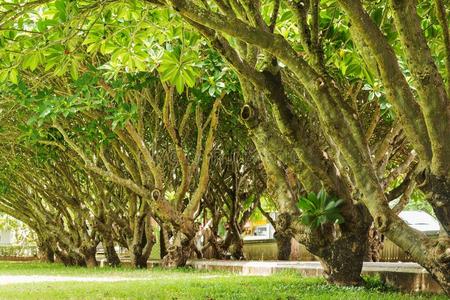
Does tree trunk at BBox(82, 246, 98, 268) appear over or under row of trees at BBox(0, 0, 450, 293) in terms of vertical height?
under

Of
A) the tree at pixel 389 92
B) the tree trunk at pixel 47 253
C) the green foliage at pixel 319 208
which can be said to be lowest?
the tree trunk at pixel 47 253

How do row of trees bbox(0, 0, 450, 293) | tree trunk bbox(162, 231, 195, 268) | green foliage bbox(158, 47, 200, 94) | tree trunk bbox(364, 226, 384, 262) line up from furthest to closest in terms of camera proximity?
tree trunk bbox(162, 231, 195, 268), tree trunk bbox(364, 226, 384, 262), green foliage bbox(158, 47, 200, 94), row of trees bbox(0, 0, 450, 293)

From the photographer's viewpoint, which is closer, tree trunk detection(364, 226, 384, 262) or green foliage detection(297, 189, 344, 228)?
green foliage detection(297, 189, 344, 228)

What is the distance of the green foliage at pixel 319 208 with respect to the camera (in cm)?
712

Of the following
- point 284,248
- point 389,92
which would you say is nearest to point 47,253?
point 284,248

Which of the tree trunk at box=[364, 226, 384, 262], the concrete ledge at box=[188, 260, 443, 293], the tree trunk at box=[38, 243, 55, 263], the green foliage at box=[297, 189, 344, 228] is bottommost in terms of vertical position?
→ the tree trunk at box=[38, 243, 55, 263]

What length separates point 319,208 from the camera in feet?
23.4

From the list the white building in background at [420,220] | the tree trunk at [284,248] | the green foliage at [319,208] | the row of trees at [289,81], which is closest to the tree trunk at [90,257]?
the row of trees at [289,81]

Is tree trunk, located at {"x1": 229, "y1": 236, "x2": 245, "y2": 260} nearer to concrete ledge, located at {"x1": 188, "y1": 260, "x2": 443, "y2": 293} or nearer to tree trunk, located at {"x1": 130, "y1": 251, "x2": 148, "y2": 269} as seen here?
tree trunk, located at {"x1": 130, "y1": 251, "x2": 148, "y2": 269}

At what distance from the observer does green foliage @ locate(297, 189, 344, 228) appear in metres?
7.12

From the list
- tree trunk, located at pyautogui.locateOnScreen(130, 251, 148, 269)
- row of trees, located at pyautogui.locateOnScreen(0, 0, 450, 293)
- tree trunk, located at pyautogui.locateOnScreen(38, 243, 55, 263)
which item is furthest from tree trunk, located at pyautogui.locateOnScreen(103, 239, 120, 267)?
tree trunk, located at pyautogui.locateOnScreen(38, 243, 55, 263)

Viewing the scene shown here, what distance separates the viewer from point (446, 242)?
5383mm

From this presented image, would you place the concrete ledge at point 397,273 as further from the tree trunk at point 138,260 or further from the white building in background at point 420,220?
the white building in background at point 420,220

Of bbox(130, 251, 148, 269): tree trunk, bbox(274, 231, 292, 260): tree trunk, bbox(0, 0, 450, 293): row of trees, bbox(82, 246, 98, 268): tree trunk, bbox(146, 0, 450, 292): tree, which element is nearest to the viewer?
bbox(146, 0, 450, 292): tree
